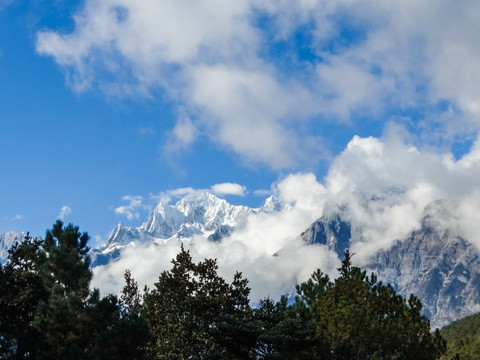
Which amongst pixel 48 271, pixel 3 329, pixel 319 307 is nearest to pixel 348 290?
pixel 319 307

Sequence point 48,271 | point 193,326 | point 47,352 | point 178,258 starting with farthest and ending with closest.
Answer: point 178,258 → point 193,326 → point 48,271 → point 47,352

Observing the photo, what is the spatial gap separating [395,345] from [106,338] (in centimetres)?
1788

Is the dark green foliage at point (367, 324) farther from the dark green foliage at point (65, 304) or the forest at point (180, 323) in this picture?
the dark green foliage at point (65, 304)

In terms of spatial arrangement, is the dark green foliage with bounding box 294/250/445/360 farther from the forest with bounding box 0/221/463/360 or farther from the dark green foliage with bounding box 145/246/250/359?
the dark green foliage with bounding box 145/246/250/359

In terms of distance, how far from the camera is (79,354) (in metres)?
27.0

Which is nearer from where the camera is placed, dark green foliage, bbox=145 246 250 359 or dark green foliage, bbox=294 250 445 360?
dark green foliage, bbox=294 250 445 360

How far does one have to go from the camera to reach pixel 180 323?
1441 inches

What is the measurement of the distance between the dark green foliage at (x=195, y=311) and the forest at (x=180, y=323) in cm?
12

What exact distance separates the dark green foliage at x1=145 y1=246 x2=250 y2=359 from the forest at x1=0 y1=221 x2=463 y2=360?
12 cm

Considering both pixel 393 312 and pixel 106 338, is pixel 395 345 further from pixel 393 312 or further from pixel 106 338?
pixel 106 338

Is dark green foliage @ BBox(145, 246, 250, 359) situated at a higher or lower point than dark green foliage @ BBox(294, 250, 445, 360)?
higher

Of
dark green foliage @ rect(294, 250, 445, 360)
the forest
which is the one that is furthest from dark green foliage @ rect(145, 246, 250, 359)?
dark green foliage @ rect(294, 250, 445, 360)

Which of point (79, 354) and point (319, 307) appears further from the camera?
point (319, 307)

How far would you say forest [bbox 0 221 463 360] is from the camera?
2902 cm
